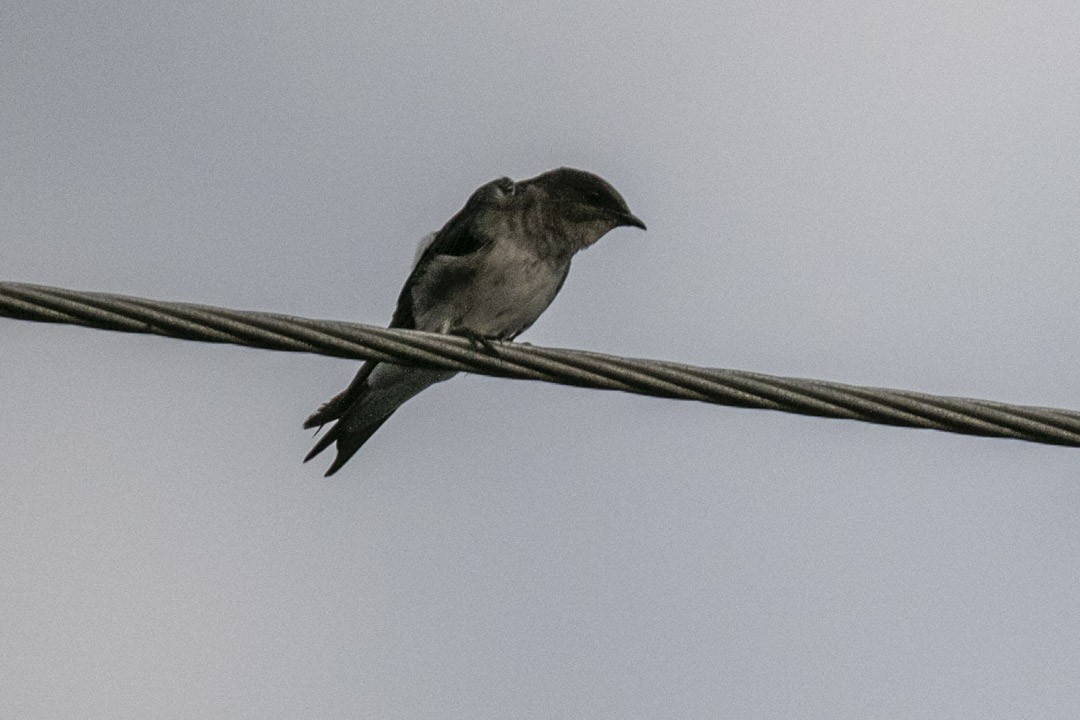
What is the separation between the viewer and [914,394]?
16.4 feet

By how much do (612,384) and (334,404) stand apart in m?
3.47

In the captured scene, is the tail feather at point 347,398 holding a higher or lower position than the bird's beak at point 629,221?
lower

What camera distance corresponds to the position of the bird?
8.34 m

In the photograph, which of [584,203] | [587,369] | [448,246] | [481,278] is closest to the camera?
[587,369]

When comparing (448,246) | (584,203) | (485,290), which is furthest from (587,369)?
(584,203)

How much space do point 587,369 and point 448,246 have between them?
3.49 metres

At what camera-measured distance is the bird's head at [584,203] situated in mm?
8773

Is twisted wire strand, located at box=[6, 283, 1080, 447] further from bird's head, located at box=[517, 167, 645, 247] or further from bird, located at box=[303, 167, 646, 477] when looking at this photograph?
bird's head, located at box=[517, 167, 645, 247]

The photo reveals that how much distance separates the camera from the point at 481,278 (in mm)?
8305

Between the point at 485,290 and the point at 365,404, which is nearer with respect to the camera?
the point at 485,290

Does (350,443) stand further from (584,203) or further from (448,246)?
(584,203)

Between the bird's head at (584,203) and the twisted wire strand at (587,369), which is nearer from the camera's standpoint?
the twisted wire strand at (587,369)

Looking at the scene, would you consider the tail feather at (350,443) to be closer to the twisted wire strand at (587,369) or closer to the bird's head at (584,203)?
the bird's head at (584,203)

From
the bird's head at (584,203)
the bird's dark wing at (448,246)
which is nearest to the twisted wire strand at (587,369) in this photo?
the bird's dark wing at (448,246)
